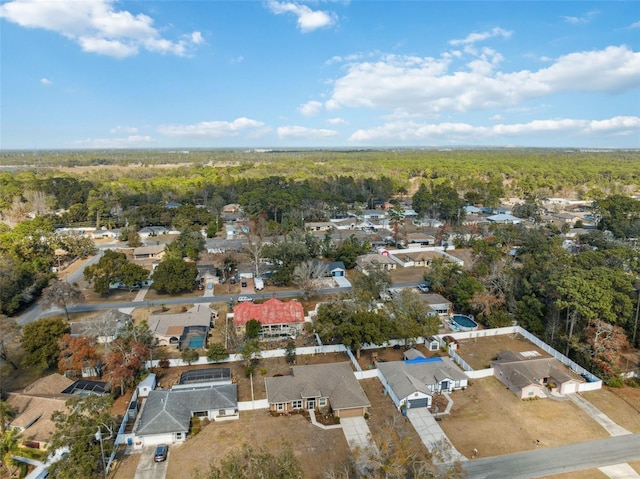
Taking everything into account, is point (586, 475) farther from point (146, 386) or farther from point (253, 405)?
point (146, 386)

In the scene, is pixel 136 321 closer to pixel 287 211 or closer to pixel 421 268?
pixel 421 268

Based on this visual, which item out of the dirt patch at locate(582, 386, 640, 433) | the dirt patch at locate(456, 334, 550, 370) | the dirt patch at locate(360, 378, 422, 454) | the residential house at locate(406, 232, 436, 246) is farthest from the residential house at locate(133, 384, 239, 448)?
the residential house at locate(406, 232, 436, 246)

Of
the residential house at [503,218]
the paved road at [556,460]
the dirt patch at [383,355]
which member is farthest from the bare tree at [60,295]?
the residential house at [503,218]

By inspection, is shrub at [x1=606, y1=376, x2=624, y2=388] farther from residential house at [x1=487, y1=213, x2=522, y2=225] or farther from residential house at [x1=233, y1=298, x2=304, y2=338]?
residential house at [x1=487, y1=213, x2=522, y2=225]

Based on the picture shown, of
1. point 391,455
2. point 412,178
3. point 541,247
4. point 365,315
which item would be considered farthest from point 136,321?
point 412,178

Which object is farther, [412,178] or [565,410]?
[412,178]

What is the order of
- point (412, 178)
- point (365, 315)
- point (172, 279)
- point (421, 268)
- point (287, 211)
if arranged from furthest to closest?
point (412, 178)
point (287, 211)
point (421, 268)
point (172, 279)
point (365, 315)
